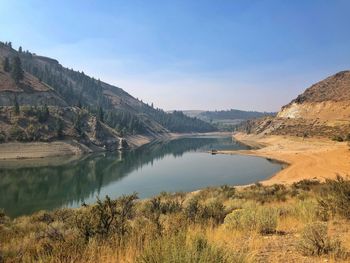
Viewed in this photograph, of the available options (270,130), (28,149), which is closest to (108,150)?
(28,149)

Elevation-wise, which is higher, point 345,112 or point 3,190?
point 345,112

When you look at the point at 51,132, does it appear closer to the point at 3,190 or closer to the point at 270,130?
the point at 3,190

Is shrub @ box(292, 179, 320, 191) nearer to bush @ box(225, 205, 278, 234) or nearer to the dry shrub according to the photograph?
bush @ box(225, 205, 278, 234)

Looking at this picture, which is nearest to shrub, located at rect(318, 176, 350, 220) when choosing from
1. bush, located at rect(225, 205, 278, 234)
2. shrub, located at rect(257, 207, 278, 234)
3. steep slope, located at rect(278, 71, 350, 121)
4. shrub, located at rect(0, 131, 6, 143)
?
bush, located at rect(225, 205, 278, 234)

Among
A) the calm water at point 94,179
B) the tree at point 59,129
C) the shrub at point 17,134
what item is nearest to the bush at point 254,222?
the calm water at point 94,179

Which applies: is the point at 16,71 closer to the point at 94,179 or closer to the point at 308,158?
the point at 94,179

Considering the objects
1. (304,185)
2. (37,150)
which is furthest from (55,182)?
(304,185)

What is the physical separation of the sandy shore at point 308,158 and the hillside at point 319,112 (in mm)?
8451

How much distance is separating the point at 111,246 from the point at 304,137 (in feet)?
367

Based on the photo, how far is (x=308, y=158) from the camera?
245 feet

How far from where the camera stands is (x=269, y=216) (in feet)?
32.8

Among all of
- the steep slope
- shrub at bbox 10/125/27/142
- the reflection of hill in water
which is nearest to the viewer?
the reflection of hill in water

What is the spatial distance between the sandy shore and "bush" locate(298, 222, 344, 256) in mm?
16514

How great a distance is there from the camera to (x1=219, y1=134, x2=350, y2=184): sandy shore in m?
52.7
